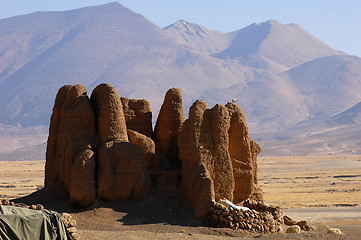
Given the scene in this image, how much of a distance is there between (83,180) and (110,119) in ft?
8.17

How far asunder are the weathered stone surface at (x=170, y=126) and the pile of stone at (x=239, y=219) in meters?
4.60

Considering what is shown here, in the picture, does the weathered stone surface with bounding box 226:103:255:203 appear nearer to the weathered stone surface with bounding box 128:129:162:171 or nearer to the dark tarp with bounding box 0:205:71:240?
the weathered stone surface with bounding box 128:129:162:171

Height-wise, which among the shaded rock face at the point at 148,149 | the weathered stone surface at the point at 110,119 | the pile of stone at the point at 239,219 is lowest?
the pile of stone at the point at 239,219

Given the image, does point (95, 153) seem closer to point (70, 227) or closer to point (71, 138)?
point (71, 138)

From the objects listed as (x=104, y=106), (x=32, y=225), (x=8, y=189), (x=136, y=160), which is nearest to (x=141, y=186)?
(x=136, y=160)

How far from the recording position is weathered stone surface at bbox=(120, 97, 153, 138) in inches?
1064

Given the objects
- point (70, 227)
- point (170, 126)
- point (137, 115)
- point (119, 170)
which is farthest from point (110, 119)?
point (70, 227)

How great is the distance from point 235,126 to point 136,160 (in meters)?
4.22

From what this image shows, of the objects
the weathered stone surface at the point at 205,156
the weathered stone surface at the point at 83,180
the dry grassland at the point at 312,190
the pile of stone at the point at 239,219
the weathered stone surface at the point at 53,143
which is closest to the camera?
the pile of stone at the point at 239,219

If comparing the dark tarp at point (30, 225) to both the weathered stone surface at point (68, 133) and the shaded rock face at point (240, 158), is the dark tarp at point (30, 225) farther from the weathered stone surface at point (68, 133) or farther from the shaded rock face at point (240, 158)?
the shaded rock face at point (240, 158)

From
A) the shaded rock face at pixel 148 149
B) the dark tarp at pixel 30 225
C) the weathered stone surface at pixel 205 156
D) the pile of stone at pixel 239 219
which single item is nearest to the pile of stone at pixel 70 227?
the dark tarp at pixel 30 225

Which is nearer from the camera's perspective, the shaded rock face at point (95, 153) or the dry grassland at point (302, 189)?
the shaded rock face at point (95, 153)

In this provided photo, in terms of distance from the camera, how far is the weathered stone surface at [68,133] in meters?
23.9

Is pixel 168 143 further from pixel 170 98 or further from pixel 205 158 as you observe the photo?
pixel 205 158
